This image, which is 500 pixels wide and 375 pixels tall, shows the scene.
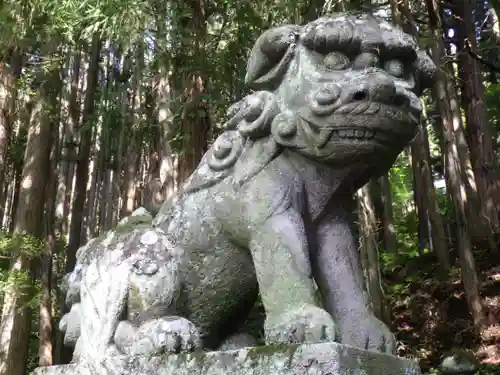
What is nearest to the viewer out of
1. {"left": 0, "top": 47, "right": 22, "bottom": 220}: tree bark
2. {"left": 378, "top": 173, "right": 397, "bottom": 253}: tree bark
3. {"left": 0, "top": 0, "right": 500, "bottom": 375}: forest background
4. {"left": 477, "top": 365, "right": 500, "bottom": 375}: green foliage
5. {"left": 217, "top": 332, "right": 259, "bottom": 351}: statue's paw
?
{"left": 217, "top": 332, "right": 259, "bottom": 351}: statue's paw

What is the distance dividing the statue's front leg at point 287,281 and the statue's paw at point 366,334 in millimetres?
181

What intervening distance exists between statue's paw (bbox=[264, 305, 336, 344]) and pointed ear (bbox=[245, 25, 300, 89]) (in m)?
0.73

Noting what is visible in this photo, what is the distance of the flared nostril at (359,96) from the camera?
1640mm

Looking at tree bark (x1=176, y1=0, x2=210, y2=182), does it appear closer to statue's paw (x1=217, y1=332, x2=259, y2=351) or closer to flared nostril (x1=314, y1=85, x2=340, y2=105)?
statue's paw (x1=217, y1=332, x2=259, y2=351)

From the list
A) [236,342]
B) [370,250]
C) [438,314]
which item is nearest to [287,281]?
[236,342]

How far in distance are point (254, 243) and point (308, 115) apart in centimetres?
39

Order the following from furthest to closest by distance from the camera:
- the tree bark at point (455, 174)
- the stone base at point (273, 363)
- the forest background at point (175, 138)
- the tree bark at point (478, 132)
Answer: the tree bark at point (478, 132) → the tree bark at point (455, 174) → the forest background at point (175, 138) → the stone base at point (273, 363)

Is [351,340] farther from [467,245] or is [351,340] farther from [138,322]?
[467,245]

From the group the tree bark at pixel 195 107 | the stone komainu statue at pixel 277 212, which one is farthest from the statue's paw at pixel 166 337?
the tree bark at pixel 195 107

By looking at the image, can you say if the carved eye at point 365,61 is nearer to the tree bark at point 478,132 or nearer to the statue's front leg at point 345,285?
the statue's front leg at point 345,285

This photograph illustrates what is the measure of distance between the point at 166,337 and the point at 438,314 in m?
6.77

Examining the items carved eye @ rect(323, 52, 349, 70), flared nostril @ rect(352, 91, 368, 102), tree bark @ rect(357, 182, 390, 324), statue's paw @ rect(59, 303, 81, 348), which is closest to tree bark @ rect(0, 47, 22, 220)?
tree bark @ rect(357, 182, 390, 324)

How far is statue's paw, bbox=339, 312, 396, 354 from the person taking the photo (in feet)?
5.53

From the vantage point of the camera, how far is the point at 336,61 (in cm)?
175
